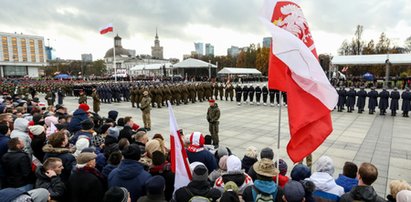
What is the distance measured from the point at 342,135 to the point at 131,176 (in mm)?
9546

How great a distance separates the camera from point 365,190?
284cm

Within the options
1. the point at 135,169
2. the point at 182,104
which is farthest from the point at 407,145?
the point at 182,104

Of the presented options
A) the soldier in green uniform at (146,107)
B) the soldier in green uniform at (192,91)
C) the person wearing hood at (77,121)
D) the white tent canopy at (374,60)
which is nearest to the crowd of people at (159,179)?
the person wearing hood at (77,121)

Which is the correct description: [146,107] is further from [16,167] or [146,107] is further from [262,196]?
[262,196]

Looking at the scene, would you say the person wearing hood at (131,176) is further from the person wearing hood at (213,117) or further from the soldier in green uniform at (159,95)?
the soldier in green uniform at (159,95)

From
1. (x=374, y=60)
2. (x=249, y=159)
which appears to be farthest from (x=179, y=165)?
(x=374, y=60)

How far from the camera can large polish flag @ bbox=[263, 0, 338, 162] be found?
11.2 ft

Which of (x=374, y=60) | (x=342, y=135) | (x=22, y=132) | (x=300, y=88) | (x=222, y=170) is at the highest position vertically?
(x=374, y=60)

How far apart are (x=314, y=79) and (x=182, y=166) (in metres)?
2.00

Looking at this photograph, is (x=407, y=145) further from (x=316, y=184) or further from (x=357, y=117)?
(x=316, y=184)

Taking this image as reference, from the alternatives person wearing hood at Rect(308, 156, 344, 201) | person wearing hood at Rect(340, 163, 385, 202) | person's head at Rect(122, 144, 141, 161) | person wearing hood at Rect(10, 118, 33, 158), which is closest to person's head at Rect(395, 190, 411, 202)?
person wearing hood at Rect(340, 163, 385, 202)

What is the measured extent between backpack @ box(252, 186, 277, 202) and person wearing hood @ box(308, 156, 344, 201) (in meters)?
0.70

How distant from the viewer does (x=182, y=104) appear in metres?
20.5

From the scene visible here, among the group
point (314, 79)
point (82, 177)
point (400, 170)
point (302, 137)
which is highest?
point (314, 79)
